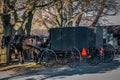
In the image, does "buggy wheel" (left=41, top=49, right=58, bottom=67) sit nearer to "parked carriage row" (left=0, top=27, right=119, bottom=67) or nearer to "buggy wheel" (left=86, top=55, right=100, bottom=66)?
"parked carriage row" (left=0, top=27, right=119, bottom=67)

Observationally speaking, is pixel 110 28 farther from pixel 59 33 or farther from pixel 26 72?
pixel 26 72

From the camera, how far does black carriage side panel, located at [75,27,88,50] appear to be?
69.8 ft

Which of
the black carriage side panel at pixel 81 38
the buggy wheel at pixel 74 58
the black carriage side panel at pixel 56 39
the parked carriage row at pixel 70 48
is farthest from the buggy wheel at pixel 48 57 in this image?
the black carriage side panel at pixel 81 38

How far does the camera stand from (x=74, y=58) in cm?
2041

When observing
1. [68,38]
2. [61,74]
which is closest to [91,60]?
[68,38]

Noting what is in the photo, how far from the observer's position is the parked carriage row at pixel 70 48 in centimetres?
2069

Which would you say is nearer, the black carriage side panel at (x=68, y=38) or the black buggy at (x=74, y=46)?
the black buggy at (x=74, y=46)

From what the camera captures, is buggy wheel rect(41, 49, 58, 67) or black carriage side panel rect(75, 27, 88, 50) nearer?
buggy wheel rect(41, 49, 58, 67)

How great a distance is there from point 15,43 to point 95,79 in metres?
8.29

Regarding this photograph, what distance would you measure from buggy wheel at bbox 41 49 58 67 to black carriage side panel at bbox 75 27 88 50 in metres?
1.51

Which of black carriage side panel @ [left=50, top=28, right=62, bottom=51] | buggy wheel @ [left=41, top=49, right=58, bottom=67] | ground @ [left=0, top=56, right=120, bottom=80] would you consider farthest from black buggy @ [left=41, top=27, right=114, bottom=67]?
ground @ [left=0, top=56, right=120, bottom=80]

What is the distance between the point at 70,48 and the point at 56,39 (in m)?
1.45

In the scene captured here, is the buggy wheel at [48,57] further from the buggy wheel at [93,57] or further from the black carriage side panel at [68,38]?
the buggy wheel at [93,57]

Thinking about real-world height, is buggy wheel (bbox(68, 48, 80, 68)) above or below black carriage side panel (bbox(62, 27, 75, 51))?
below
